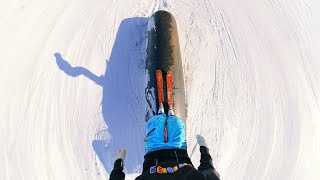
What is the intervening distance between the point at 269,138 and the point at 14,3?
13.0 feet

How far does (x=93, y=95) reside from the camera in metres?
5.00

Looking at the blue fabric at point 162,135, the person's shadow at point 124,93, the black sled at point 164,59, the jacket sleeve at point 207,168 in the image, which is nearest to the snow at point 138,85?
the person's shadow at point 124,93

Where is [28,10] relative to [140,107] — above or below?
above

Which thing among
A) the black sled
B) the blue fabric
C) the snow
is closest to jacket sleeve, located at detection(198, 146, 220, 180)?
the blue fabric

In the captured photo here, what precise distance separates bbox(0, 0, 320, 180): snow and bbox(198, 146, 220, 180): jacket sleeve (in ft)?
4.38

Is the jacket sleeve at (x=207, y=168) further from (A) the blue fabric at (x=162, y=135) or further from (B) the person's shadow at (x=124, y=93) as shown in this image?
(B) the person's shadow at (x=124, y=93)

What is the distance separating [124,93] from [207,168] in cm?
206

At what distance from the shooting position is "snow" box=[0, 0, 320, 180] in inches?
190

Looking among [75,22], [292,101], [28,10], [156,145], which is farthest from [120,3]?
[292,101]

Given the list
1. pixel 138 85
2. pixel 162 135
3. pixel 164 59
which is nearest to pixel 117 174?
pixel 162 135

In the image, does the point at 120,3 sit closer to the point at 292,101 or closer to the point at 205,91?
the point at 205,91

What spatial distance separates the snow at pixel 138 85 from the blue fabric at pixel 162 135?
98 cm

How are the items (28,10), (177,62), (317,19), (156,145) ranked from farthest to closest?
(317,19), (28,10), (177,62), (156,145)

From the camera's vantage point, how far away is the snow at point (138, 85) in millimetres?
4828
